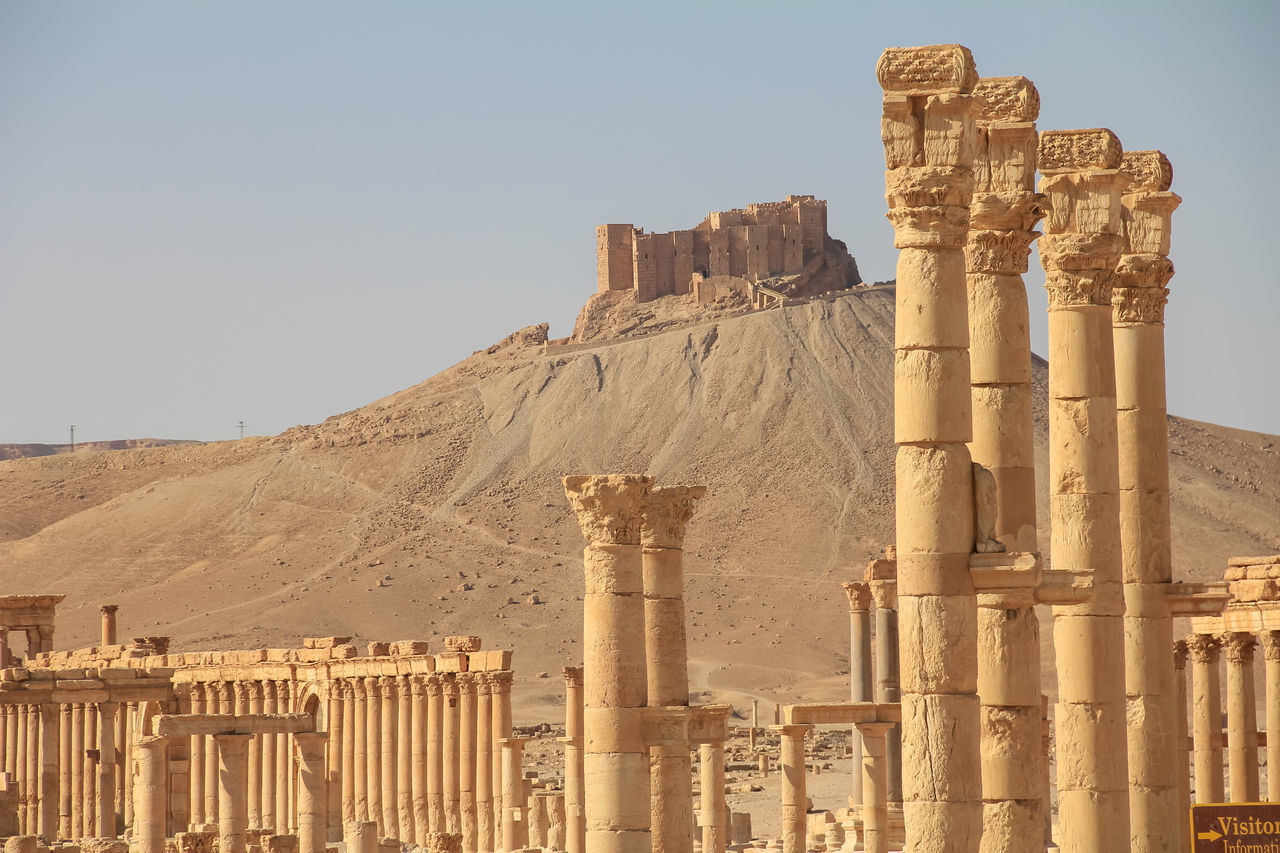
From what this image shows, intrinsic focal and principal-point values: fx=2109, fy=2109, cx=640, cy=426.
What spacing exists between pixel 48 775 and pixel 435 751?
27.2 feet

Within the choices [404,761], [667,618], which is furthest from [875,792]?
[404,761]

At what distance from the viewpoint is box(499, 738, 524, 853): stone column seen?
3719cm

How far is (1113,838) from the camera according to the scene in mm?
19047

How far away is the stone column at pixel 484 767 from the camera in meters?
39.1

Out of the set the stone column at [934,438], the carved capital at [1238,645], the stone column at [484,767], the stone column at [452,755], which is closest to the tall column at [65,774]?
the stone column at [452,755]

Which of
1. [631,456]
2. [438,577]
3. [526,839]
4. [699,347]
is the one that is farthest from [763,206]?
[526,839]

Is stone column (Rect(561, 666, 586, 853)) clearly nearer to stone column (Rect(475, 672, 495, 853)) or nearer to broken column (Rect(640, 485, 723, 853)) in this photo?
stone column (Rect(475, 672, 495, 853))

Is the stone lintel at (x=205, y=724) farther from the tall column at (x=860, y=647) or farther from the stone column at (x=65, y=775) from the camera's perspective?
the stone column at (x=65, y=775)

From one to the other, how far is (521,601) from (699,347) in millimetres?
39074

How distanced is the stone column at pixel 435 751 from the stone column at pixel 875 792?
13.4 meters

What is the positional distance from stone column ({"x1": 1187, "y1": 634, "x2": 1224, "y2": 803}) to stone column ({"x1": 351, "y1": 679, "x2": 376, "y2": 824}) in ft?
61.7

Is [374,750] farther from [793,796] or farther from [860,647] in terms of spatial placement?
[793,796]

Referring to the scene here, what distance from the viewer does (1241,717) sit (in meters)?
30.2

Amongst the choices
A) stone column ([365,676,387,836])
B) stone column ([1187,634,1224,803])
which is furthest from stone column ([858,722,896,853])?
stone column ([365,676,387,836])
